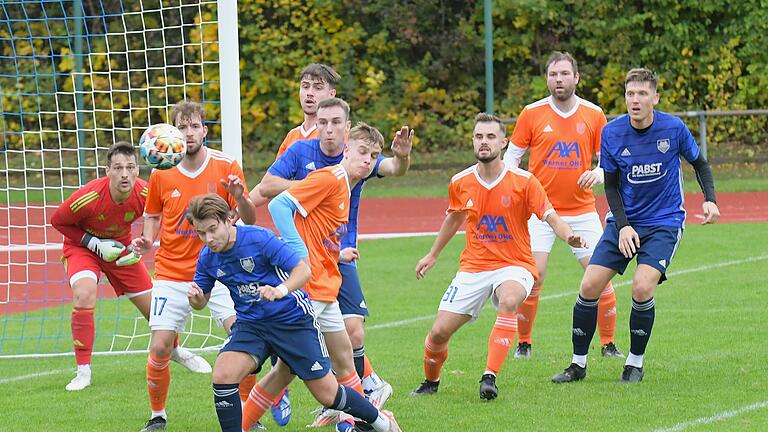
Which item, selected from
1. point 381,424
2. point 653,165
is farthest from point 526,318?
point 381,424

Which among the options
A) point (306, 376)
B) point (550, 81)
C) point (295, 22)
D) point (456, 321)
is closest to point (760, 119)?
point (295, 22)

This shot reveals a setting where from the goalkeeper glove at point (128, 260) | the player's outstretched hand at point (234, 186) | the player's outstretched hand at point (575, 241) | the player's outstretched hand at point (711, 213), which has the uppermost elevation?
the player's outstretched hand at point (234, 186)

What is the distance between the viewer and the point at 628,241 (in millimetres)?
7629

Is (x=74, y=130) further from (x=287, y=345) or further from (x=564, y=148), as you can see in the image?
(x=287, y=345)

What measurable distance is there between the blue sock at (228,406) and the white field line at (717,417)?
2295mm

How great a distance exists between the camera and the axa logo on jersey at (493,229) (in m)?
7.68

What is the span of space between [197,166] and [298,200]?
3.22ft

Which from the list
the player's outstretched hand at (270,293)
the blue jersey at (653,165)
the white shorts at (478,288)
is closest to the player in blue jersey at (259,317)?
the player's outstretched hand at (270,293)

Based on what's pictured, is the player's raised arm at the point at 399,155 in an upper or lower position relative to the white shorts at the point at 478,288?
upper

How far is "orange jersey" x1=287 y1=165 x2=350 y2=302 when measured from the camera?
6.62 metres

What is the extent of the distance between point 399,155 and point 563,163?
2128 millimetres

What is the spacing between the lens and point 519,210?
7.70 m

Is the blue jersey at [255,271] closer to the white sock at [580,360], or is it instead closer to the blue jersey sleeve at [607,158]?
the white sock at [580,360]

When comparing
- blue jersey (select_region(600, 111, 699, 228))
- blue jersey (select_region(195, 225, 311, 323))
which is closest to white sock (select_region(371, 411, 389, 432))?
blue jersey (select_region(195, 225, 311, 323))
